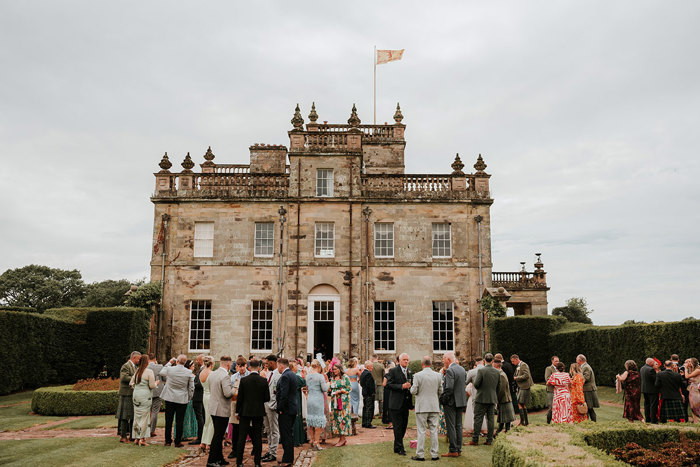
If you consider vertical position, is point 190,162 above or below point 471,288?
above

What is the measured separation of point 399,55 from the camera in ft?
99.1

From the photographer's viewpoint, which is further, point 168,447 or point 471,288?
point 471,288

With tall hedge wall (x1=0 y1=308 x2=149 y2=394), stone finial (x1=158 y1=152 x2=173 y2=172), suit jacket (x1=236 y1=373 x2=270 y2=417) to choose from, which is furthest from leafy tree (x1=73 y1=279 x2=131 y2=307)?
suit jacket (x1=236 y1=373 x2=270 y2=417)

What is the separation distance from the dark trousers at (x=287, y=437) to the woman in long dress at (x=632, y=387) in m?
7.91

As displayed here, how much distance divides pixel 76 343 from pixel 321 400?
1542 centimetres

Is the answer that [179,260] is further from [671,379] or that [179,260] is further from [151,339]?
[671,379]

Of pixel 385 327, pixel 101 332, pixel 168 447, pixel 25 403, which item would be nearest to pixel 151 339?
pixel 101 332

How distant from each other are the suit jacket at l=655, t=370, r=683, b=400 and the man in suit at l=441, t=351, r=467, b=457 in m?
4.79

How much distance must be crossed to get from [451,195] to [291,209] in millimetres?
8093

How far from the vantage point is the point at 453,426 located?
10930 mm

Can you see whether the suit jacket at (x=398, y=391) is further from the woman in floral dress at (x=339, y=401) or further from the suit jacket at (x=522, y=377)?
the suit jacket at (x=522, y=377)

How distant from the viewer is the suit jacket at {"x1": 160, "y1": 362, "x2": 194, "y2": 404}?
36.8 feet

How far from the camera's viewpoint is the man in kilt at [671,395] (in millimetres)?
12070

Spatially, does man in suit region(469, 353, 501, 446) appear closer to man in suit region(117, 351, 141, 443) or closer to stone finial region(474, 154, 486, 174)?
man in suit region(117, 351, 141, 443)
